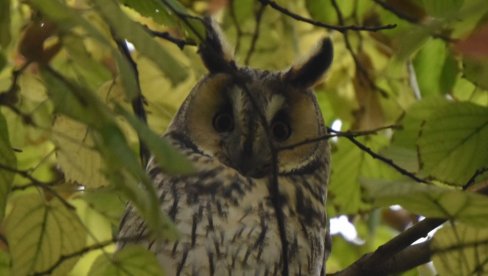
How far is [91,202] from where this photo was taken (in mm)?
2199

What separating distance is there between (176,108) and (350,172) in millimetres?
464

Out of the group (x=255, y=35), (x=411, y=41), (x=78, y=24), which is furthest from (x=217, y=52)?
(x=78, y=24)

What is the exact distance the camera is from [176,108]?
8.48 feet

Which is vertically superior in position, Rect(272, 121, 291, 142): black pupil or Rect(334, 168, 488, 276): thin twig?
Rect(272, 121, 291, 142): black pupil

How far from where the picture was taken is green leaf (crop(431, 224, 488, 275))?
1.50m

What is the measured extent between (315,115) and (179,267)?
1.92 ft

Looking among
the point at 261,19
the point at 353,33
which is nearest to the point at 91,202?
the point at 261,19

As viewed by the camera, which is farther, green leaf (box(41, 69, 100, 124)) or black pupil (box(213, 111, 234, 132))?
black pupil (box(213, 111, 234, 132))

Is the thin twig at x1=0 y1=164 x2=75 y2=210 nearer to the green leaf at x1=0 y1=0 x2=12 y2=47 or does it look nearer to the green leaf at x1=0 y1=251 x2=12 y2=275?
the green leaf at x1=0 y1=251 x2=12 y2=275

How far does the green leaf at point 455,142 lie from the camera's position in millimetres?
1610

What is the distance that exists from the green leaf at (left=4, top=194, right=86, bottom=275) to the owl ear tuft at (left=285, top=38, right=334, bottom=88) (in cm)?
102

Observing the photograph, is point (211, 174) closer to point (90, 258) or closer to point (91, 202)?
point (91, 202)

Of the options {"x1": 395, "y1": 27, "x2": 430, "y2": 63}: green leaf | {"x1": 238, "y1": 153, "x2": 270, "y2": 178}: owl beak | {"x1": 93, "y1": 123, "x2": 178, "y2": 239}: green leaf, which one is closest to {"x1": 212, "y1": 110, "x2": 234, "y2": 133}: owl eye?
{"x1": 238, "y1": 153, "x2": 270, "y2": 178}: owl beak

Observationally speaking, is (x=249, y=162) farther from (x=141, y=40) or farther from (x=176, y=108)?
(x=141, y=40)
